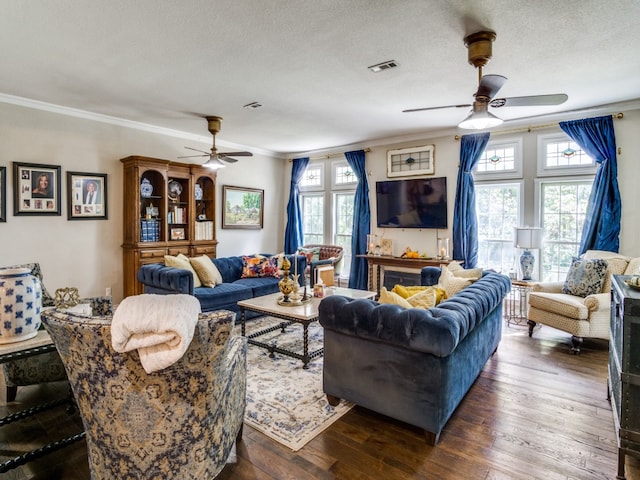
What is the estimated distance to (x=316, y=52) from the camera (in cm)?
308

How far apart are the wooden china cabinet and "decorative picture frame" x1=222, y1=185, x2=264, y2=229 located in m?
0.39

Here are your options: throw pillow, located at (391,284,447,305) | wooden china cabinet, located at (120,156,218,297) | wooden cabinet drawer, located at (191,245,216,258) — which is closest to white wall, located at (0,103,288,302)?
wooden china cabinet, located at (120,156,218,297)

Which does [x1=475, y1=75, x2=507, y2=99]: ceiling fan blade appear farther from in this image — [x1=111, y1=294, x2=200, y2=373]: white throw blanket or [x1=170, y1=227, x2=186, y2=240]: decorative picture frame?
[x1=170, y1=227, x2=186, y2=240]: decorative picture frame

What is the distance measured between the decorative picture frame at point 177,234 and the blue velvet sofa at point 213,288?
0.87m

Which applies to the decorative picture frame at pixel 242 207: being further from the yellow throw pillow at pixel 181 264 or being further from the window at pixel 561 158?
the window at pixel 561 158

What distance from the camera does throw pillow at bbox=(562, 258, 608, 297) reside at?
13.2 feet

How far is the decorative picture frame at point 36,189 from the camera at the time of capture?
4.34 m

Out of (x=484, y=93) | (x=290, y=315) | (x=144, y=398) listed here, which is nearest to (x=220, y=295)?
(x=290, y=315)

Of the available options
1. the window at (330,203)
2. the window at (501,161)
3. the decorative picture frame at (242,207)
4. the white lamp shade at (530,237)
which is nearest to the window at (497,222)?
the window at (501,161)

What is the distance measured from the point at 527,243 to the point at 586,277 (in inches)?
28.9

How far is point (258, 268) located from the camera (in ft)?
18.1

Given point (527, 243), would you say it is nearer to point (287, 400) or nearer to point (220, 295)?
point (287, 400)

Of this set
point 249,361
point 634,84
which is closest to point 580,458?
point 249,361

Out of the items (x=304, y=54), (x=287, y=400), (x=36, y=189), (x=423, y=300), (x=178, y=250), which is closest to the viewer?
(x=423, y=300)
